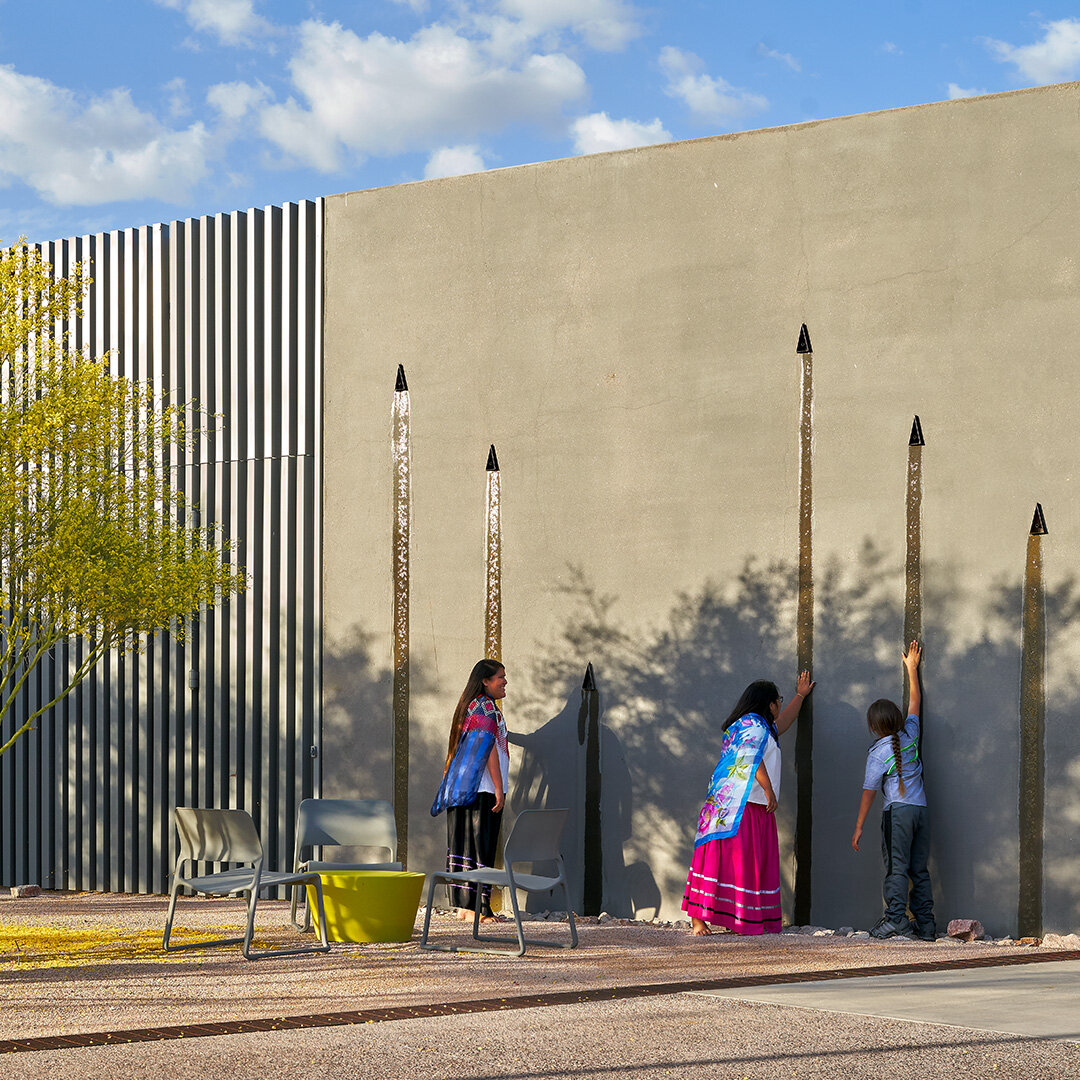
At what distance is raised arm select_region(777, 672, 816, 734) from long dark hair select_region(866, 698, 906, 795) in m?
0.54

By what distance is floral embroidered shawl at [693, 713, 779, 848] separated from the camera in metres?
9.38

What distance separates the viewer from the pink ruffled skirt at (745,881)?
369 inches

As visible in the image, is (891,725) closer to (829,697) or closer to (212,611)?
(829,697)

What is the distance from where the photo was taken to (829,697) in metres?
9.70

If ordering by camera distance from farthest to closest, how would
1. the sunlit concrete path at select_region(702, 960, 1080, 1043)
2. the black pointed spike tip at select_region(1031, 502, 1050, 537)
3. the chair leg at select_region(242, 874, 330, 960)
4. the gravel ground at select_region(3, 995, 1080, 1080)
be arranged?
the black pointed spike tip at select_region(1031, 502, 1050, 537) < the chair leg at select_region(242, 874, 330, 960) < the sunlit concrete path at select_region(702, 960, 1080, 1043) < the gravel ground at select_region(3, 995, 1080, 1080)

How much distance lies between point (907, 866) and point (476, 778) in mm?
2733

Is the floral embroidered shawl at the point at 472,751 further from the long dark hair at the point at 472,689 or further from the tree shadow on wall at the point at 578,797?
the tree shadow on wall at the point at 578,797

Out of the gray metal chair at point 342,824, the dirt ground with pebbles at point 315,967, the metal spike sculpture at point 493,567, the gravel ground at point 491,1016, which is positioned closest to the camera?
the gravel ground at point 491,1016

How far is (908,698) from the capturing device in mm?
9438

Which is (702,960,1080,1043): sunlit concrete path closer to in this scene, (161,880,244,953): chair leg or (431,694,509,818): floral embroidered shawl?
(161,880,244,953): chair leg

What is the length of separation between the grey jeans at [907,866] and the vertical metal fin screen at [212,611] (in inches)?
167

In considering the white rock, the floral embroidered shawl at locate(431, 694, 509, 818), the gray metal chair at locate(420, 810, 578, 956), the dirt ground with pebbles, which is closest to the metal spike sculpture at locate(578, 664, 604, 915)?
the dirt ground with pebbles

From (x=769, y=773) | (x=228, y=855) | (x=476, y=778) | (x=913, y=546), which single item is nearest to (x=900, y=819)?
(x=769, y=773)

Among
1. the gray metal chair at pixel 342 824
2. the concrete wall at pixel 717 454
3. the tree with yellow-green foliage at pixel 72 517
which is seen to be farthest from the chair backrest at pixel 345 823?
the concrete wall at pixel 717 454
